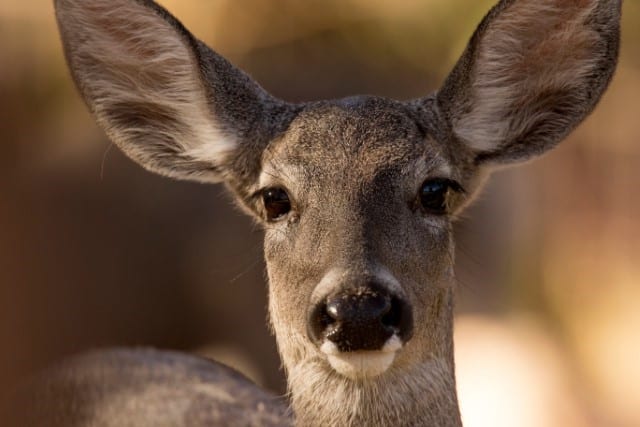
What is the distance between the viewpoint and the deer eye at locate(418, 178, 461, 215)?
5684mm

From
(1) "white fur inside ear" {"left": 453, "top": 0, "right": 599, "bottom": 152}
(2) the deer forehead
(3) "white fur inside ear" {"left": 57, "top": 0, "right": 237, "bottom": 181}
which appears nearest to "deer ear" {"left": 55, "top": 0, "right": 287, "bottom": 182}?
(3) "white fur inside ear" {"left": 57, "top": 0, "right": 237, "bottom": 181}

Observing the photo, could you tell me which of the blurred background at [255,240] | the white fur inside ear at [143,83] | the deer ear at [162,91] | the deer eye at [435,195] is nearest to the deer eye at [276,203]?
the deer ear at [162,91]

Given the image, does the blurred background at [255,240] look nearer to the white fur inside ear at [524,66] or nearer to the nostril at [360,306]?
the white fur inside ear at [524,66]

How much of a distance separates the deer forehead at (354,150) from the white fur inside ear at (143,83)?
480 millimetres

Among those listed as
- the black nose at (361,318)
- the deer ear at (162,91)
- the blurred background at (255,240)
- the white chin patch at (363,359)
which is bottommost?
the blurred background at (255,240)

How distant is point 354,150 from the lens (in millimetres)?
5633

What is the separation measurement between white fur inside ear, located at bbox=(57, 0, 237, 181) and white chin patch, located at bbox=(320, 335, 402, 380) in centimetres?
146

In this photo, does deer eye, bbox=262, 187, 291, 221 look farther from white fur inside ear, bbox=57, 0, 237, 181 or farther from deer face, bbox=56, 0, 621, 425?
white fur inside ear, bbox=57, 0, 237, 181

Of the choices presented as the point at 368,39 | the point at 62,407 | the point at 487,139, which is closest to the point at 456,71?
the point at 487,139

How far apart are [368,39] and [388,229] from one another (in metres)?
10.5

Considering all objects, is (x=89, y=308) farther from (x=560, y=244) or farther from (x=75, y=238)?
(x=560, y=244)

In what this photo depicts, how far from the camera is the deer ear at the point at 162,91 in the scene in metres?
6.04

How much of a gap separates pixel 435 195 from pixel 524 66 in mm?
996

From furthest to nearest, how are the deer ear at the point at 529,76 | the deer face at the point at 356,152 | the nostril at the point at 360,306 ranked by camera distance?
1. the deer ear at the point at 529,76
2. the deer face at the point at 356,152
3. the nostril at the point at 360,306
